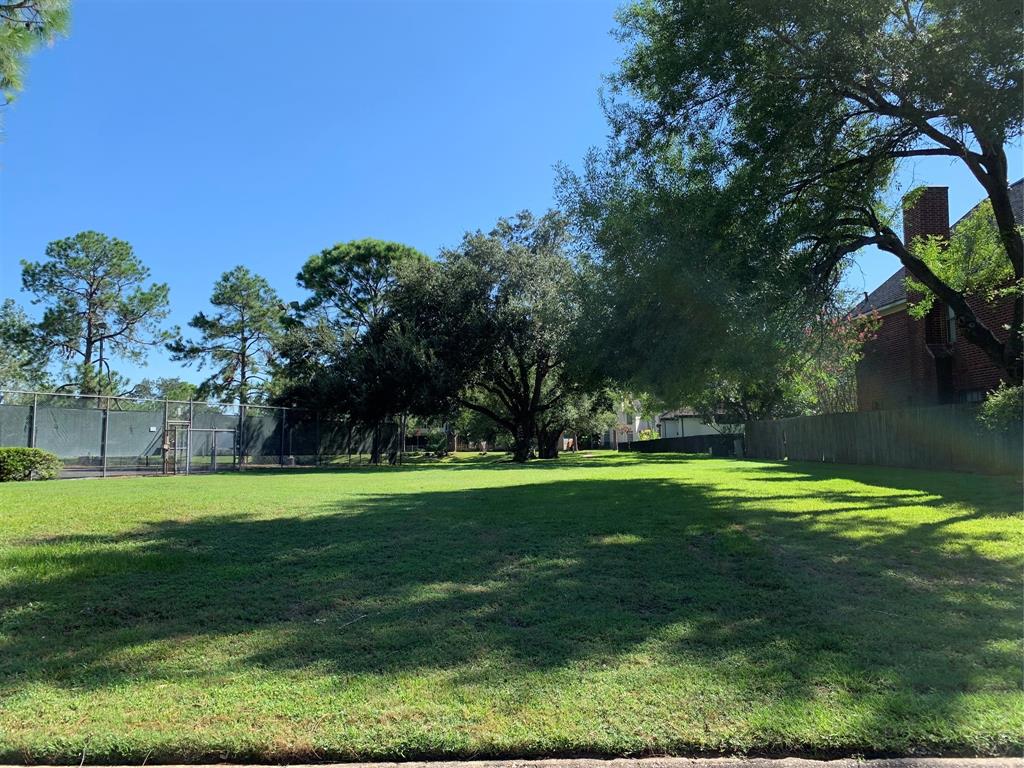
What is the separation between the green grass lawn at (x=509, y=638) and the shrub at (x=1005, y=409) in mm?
4308

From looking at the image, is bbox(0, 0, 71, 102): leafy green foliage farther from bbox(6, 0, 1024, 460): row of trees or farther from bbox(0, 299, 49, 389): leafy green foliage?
bbox(0, 299, 49, 389): leafy green foliage

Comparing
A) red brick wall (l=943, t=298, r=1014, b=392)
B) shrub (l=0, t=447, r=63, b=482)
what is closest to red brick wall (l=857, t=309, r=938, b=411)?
red brick wall (l=943, t=298, r=1014, b=392)

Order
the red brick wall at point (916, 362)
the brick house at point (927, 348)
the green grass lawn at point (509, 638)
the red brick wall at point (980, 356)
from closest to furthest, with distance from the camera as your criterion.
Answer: the green grass lawn at point (509, 638) → the red brick wall at point (980, 356) → the red brick wall at point (916, 362) → the brick house at point (927, 348)

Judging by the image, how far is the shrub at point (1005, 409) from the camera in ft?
40.2

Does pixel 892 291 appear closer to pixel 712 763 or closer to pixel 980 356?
pixel 980 356

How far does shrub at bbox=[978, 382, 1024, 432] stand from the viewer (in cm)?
1227

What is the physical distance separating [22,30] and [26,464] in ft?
47.2

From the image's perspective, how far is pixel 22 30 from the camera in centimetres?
779

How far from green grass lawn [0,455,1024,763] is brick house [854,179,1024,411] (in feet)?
42.4

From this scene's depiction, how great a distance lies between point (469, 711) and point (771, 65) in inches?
434

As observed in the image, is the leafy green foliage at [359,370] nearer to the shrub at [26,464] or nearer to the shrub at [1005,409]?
the shrub at [26,464]

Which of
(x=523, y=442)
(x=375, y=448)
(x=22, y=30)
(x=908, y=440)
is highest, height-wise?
(x=22, y=30)

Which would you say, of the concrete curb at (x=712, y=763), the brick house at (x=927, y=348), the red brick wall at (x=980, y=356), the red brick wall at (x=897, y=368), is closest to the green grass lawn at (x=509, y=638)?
the concrete curb at (x=712, y=763)

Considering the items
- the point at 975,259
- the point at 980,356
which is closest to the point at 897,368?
the point at 980,356
